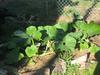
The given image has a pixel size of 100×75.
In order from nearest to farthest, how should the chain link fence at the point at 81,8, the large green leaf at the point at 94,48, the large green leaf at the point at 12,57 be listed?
1. the large green leaf at the point at 12,57
2. the large green leaf at the point at 94,48
3. the chain link fence at the point at 81,8

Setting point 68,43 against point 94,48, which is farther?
point 94,48

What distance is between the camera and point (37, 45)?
19.1 feet

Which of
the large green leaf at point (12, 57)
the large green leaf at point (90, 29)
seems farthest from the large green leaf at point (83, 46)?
the large green leaf at point (12, 57)

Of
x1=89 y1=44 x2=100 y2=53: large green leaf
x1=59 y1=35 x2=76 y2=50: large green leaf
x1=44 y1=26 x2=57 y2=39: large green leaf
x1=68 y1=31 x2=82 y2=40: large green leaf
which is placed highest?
x1=44 y1=26 x2=57 y2=39: large green leaf

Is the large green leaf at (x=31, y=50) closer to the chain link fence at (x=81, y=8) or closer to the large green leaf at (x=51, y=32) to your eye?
the large green leaf at (x=51, y=32)

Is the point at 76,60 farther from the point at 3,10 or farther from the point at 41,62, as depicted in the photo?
the point at 3,10

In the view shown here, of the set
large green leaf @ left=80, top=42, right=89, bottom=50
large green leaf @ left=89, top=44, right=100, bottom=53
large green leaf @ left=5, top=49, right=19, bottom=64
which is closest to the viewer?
large green leaf @ left=5, top=49, right=19, bottom=64

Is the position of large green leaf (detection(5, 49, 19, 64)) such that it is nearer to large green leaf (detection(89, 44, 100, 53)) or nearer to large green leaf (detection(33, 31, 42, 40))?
large green leaf (detection(33, 31, 42, 40))

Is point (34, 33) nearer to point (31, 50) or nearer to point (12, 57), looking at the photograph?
point (31, 50)

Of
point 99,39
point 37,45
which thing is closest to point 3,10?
point 37,45

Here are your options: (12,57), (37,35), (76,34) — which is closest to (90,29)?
(76,34)

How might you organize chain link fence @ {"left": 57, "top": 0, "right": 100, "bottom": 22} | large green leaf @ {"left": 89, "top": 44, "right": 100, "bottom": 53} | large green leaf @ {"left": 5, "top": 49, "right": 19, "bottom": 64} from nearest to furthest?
large green leaf @ {"left": 5, "top": 49, "right": 19, "bottom": 64} → large green leaf @ {"left": 89, "top": 44, "right": 100, "bottom": 53} → chain link fence @ {"left": 57, "top": 0, "right": 100, "bottom": 22}

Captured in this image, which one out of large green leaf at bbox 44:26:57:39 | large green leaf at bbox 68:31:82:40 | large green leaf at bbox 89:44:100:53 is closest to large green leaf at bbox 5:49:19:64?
large green leaf at bbox 44:26:57:39

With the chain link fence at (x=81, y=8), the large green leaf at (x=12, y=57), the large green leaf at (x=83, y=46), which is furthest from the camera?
the chain link fence at (x=81, y=8)
